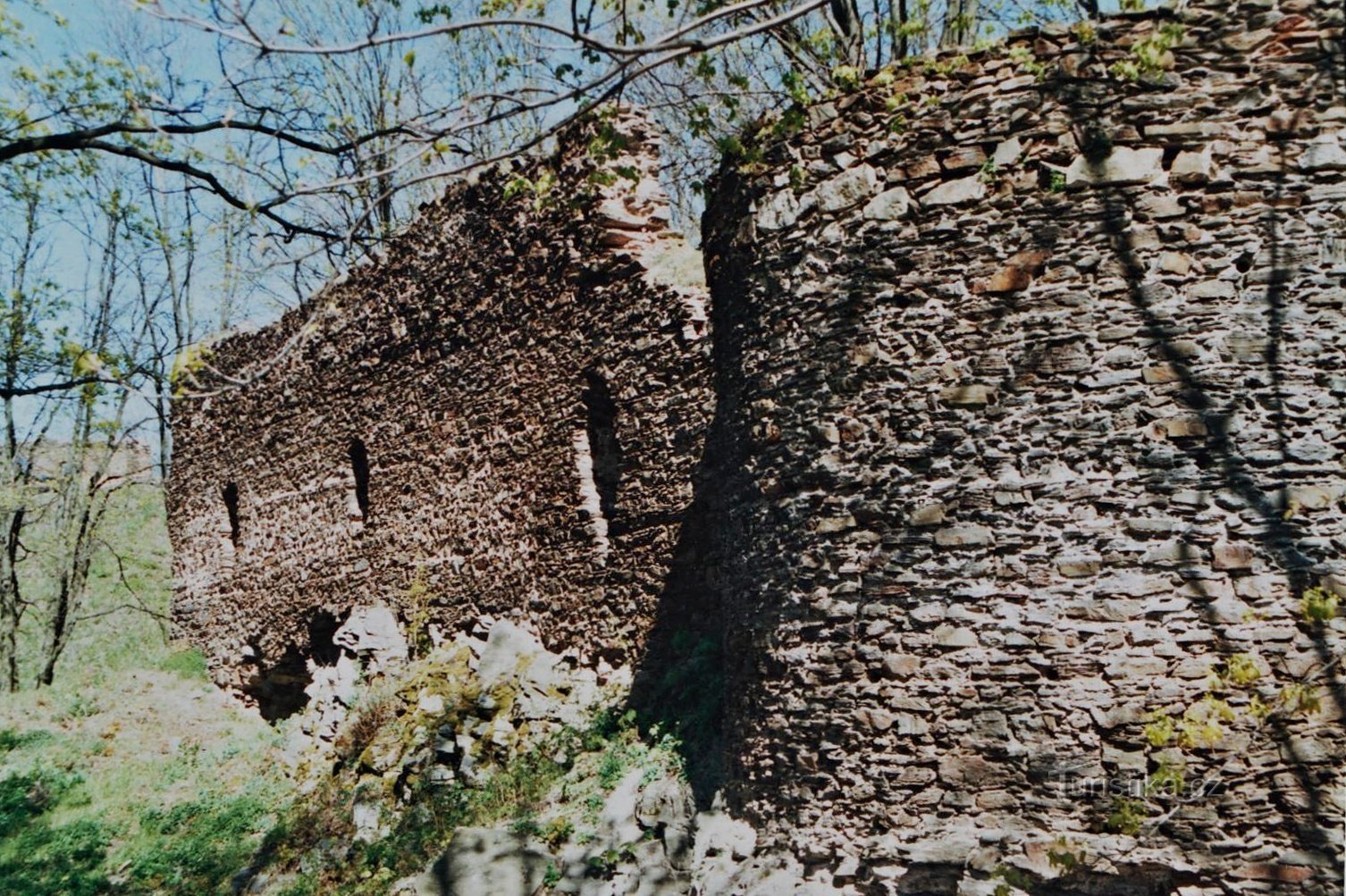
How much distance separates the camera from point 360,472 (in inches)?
550

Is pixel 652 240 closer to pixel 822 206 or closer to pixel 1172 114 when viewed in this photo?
pixel 822 206

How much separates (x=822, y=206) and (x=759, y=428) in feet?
4.37

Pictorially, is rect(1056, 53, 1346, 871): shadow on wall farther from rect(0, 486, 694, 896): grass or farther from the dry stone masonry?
rect(0, 486, 694, 896): grass

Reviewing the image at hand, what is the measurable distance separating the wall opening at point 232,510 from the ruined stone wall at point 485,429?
22.1 inches

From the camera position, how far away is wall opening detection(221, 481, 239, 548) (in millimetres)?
16641

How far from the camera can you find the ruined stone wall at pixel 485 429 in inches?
388

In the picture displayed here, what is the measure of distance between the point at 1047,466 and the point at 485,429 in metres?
6.75

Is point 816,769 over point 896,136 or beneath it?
beneath

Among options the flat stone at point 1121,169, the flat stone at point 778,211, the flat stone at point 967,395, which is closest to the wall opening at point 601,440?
the flat stone at point 778,211

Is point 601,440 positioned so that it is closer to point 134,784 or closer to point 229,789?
point 229,789

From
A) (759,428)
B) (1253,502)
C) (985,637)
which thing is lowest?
(985,637)

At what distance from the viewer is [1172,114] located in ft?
19.4

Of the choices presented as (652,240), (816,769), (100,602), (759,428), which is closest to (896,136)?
(759,428)

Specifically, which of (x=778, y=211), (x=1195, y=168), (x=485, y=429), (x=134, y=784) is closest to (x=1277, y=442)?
(x=1195, y=168)
